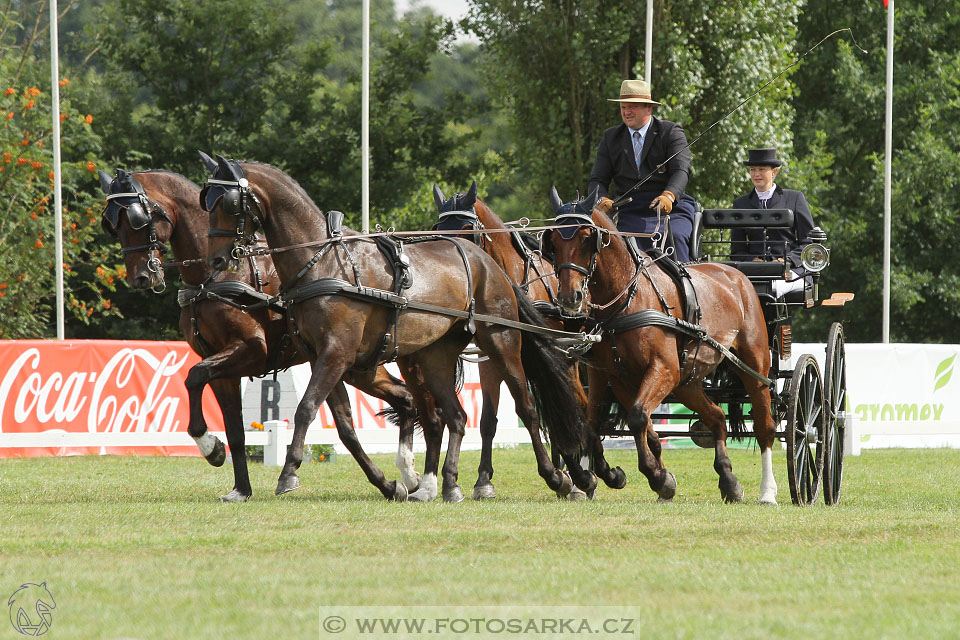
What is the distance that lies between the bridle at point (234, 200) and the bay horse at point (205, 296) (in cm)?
40

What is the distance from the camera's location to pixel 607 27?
23234mm

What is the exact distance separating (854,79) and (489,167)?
10.2 m

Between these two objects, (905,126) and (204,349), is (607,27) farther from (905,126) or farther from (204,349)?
(204,349)

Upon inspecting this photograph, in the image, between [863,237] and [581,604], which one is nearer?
[581,604]

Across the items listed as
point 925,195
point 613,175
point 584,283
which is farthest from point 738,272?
point 925,195

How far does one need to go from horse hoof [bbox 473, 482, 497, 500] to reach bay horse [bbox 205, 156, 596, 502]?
40 centimetres

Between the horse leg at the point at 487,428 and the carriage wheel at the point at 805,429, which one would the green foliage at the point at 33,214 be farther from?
the carriage wheel at the point at 805,429

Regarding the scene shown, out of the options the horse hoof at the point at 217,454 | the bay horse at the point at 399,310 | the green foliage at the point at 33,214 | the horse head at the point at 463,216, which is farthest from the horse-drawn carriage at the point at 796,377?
the green foliage at the point at 33,214

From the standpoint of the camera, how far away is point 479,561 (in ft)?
19.6

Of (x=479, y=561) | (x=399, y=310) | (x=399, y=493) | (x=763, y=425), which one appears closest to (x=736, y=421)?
(x=763, y=425)

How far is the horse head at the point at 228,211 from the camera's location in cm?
826

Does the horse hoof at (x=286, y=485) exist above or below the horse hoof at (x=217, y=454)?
below

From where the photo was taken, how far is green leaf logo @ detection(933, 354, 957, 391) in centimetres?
1800
